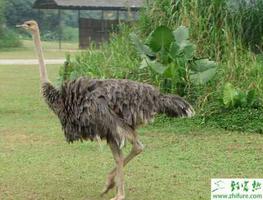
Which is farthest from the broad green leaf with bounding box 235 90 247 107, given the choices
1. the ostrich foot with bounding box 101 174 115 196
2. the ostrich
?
the ostrich foot with bounding box 101 174 115 196

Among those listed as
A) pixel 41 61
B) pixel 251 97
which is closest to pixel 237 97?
pixel 251 97

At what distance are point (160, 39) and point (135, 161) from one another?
252 centimetres

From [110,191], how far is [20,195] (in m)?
0.76

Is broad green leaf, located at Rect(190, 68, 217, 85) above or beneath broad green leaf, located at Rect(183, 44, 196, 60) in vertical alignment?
beneath

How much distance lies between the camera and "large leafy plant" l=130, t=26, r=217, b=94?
960 cm

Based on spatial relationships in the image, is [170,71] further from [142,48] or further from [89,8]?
[89,8]

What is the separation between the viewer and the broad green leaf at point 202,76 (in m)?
9.62

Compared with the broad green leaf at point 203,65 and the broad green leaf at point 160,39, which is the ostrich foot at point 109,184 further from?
the broad green leaf at point 203,65

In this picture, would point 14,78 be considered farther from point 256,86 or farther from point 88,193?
point 88,193

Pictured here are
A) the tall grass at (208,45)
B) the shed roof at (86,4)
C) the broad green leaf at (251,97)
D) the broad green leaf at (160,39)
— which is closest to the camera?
the broad green leaf at (160,39)

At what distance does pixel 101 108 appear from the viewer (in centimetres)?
574

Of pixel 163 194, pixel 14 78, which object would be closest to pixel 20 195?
pixel 163 194

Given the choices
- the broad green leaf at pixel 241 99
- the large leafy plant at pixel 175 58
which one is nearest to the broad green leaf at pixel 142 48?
the large leafy plant at pixel 175 58

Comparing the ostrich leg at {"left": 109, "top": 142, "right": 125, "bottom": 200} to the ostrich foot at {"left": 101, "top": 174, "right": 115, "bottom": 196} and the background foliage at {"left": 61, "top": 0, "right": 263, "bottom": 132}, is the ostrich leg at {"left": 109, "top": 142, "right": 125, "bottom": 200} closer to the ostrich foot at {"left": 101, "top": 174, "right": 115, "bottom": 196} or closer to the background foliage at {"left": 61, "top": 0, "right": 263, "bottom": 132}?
the ostrich foot at {"left": 101, "top": 174, "right": 115, "bottom": 196}
